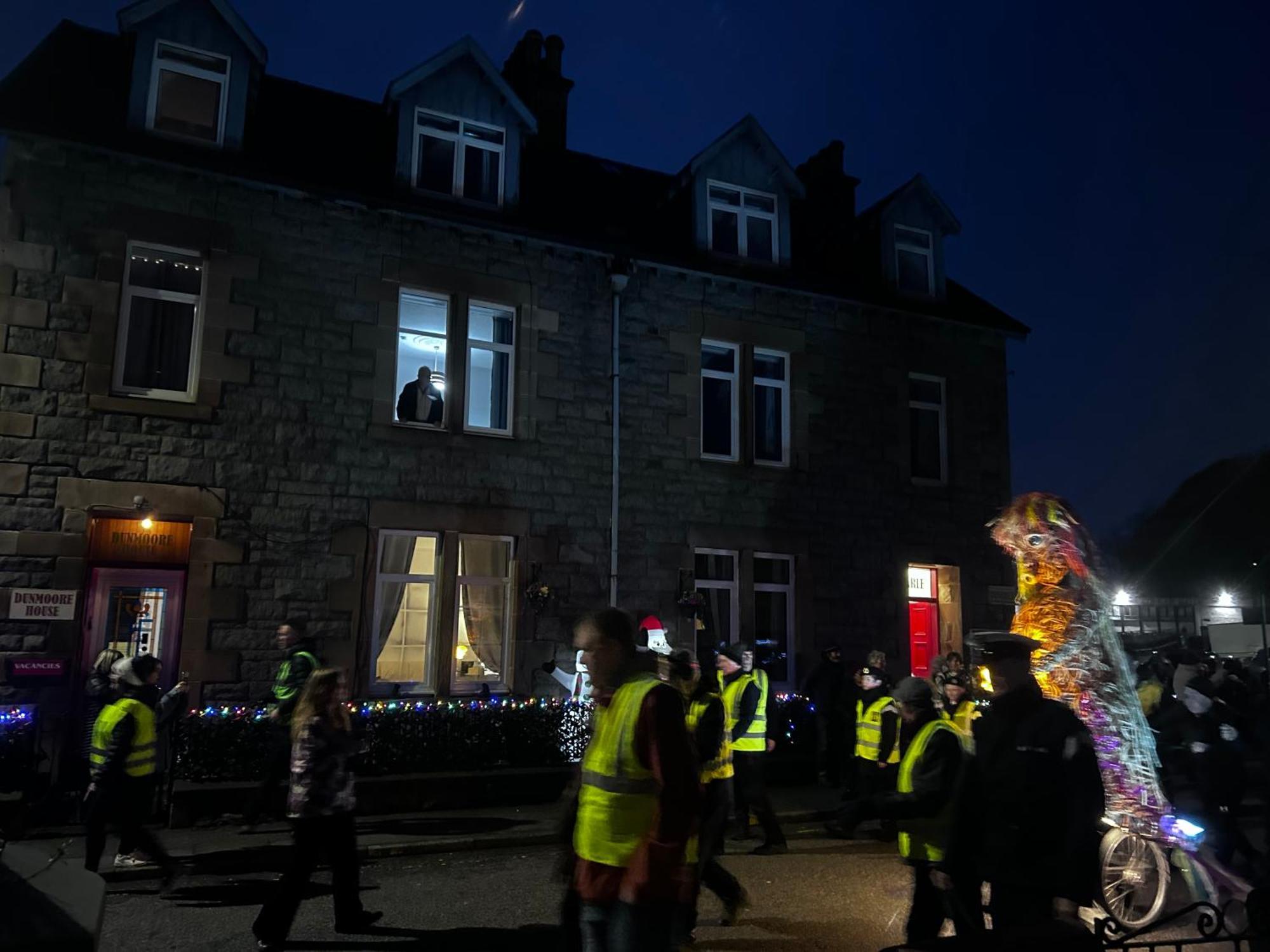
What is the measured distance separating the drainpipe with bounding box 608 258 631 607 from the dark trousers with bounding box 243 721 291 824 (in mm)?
5261

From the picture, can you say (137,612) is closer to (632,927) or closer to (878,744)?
(878,744)

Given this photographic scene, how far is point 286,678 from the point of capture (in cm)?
980

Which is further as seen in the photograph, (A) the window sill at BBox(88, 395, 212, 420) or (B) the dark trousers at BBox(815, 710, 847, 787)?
(B) the dark trousers at BBox(815, 710, 847, 787)

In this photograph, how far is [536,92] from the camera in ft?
56.9

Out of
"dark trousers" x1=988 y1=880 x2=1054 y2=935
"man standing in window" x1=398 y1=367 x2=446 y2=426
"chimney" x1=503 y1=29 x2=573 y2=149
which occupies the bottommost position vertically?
"dark trousers" x1=988 y1=880 x2=1054 y2=935

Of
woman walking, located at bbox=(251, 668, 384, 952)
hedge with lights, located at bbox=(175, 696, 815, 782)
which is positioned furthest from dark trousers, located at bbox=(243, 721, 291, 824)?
woman walking, located at bbox=(251, 668, 384, 952)

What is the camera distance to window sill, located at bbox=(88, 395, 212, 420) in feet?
36.8

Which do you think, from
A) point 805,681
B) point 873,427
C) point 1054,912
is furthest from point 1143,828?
point 873,427

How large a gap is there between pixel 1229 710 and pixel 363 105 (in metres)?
14.6

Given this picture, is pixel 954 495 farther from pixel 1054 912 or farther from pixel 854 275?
pixel 1054 912

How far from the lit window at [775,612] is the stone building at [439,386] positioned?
0.06 meters

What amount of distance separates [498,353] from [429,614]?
152 inches

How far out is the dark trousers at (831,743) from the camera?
12.7m

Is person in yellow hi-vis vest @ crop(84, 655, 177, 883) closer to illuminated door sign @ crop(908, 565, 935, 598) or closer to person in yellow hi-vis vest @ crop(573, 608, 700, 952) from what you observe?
person in yellow hi-vis vest @ crop(573, 608, 700, 952)
